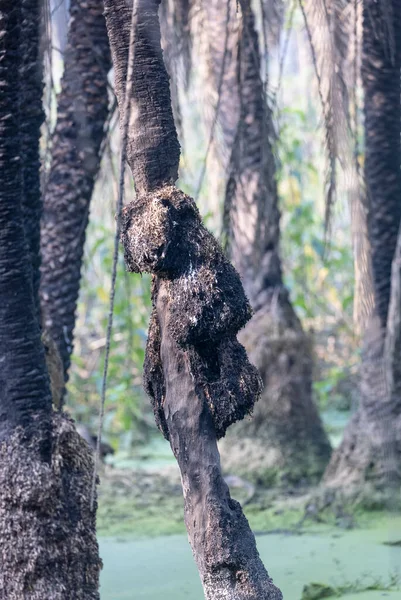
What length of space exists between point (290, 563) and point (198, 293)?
243 centimetres

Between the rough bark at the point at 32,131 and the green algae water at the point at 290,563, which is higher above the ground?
the rough bark at the point at 32,131

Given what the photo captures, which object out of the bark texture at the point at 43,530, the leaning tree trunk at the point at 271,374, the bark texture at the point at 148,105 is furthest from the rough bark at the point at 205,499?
the leaning tree trunk at the point at 271,374

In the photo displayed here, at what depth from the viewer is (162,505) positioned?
6227 millimetres

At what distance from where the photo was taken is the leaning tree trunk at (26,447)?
2.86 m

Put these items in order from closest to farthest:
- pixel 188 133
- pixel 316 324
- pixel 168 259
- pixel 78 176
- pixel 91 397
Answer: pixel 168 259 → pixel 78 176 → pixel 91 397 → pixel 316 324 → pixel 188 133

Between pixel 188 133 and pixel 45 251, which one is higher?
pixel 188 133

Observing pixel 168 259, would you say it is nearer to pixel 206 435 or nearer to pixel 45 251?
pixel 206 435

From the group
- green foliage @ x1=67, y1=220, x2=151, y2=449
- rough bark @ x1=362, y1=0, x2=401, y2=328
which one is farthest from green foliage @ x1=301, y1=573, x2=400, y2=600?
green foliage @ x1=67, y1=220, x2=151, y2=449

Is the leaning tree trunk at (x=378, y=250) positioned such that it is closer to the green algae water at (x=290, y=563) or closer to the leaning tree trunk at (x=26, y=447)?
the green algae water at (x=290, y=563)

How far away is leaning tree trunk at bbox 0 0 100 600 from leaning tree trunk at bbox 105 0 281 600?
413mm

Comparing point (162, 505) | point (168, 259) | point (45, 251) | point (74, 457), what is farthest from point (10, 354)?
point (162, 505)

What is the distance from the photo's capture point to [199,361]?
8.70ft

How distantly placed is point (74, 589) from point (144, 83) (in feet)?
4.96

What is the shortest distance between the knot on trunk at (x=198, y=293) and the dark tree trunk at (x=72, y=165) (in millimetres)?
2176
